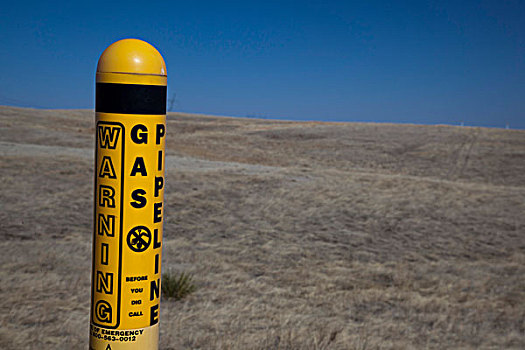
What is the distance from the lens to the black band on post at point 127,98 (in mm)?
3211

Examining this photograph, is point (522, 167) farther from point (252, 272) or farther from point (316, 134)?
point (252, 272)

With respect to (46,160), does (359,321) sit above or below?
below

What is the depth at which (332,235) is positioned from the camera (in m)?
12.0

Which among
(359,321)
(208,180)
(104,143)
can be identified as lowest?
(359,321)

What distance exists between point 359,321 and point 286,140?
3423cm

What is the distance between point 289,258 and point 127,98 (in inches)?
300

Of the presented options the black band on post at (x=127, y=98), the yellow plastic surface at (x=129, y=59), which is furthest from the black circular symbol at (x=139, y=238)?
the yellow plastic surface at (x=129, y=59)

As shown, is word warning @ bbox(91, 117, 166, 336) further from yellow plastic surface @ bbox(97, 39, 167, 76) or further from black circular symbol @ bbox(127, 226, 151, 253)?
yellow plastic surface @ bbox(97, 39, 167, 76)

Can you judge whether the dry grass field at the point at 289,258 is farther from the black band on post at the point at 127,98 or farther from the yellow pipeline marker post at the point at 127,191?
the black band on post at the point at 127,98

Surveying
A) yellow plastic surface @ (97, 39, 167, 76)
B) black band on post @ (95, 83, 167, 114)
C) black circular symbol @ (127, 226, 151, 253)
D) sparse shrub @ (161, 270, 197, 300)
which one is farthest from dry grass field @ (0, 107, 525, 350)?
yellow plastic surface @ (97, 39, 167, 76)

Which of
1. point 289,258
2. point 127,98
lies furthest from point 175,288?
point 127,98

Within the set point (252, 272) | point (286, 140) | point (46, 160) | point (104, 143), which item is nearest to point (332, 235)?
point (252, 272)

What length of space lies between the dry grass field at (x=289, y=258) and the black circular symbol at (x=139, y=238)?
3.11m

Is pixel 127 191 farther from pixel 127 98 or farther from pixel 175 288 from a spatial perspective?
pixel 175 288
